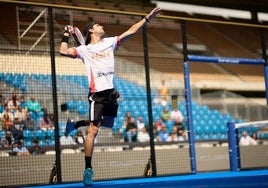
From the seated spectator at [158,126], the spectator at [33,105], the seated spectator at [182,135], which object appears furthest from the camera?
the seated spectator at [158,126]

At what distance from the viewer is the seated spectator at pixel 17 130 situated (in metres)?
6.98

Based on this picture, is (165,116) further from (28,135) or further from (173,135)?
(28,135)

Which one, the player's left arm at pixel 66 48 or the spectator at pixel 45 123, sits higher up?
the player's left arm at pixel 66 48

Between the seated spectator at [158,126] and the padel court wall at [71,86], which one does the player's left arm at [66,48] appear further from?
the seated spectator at [158,126]

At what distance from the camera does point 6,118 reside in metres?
6.86

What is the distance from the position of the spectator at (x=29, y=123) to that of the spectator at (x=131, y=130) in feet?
7.42

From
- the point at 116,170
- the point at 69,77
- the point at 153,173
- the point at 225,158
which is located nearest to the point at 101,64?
the point at 69,77

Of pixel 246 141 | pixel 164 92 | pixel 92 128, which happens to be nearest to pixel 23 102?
pixel 92 128

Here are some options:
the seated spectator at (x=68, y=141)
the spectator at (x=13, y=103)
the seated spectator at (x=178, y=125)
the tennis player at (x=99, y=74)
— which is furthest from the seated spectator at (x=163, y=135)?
the tennis player at (x=99, y=74)

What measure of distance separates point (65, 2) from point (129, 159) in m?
9.94

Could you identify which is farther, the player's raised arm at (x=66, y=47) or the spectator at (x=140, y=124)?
the spectator at (x=140, y=124)

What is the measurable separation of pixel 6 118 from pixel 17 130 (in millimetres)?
306

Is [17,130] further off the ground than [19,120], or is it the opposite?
[19,120]

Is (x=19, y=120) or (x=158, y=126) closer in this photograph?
(x=19, y=120)
